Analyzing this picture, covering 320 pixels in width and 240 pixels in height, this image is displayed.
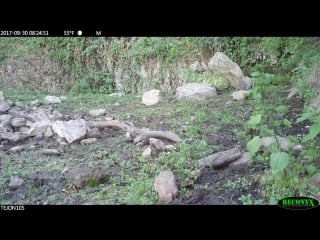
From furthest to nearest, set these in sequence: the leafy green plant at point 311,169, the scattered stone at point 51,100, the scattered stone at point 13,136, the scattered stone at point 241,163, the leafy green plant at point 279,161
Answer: the scattered stone at point 51,100 → the scattered stone at point 13,136 → the scattered stone at point 241,163 → the leafy green plant at point 311,169 → the leafy green plant at point 279,161

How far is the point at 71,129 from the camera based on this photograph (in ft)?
8.50

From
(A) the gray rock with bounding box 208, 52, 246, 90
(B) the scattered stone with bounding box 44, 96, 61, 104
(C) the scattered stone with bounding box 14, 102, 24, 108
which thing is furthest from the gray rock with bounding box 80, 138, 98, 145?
(A) the gray rock with bounding box 208, 52, 246, 90

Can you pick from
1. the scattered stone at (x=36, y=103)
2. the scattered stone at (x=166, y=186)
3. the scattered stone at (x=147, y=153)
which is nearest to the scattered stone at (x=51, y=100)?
the scattered stone at (x=36, y=103)

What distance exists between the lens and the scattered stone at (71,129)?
8.46 ft

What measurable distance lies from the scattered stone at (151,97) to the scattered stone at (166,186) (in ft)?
1.62

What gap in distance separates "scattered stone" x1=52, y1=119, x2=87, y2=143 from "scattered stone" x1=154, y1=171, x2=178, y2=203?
525 millimetres

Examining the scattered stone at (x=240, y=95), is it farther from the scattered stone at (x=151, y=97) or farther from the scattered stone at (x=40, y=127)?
the scattered stone at (x=40, y=127)

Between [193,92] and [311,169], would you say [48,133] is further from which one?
[311,169]

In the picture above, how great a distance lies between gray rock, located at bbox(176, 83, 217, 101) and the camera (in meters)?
2.70

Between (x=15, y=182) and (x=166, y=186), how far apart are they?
2.55ft
